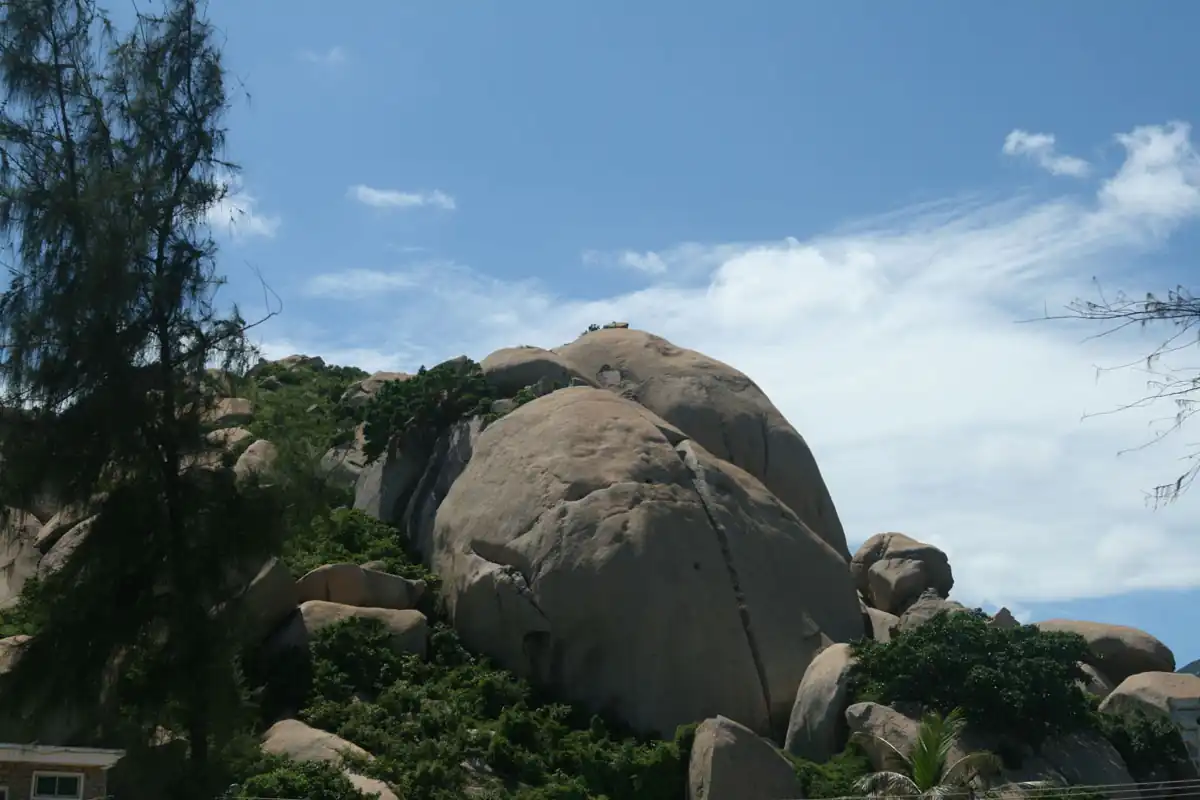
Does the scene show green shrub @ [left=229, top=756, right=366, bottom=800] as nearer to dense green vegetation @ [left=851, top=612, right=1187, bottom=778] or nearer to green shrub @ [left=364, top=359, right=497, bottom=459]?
dense green vegetation @ [left=851, top=612, right=1187, bottom=778]

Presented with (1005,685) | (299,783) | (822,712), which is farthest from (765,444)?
(299,783)

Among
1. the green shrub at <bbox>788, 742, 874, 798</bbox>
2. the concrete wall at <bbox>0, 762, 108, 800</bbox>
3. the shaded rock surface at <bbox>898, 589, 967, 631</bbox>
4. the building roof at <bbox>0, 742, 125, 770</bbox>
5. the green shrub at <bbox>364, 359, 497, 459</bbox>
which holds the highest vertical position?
the green shrub at <bbox>364, 359, 497, 459</bbox>

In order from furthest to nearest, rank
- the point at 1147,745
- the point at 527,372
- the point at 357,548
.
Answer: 1. the point at 527,372
2. the point at 357,548
3. the point at 1147,745

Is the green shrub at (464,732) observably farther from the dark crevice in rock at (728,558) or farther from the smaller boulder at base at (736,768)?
the dark crevice in rock at (728,558)

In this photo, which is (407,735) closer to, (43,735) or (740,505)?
(43,735)

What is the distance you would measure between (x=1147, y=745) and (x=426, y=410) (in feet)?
64.7

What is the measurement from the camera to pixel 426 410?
38.8m

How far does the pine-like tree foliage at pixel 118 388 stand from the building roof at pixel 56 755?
169 centimetres

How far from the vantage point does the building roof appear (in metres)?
19.0

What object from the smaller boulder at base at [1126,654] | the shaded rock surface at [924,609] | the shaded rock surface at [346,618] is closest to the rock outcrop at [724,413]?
the shaded rock surface at [924,609]

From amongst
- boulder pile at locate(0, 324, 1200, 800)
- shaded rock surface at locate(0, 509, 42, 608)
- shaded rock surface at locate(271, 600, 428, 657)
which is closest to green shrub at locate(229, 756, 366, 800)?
boulder pile at locate(0, 324, 1200, 800)

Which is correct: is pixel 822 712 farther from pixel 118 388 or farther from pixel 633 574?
pixel 118 388

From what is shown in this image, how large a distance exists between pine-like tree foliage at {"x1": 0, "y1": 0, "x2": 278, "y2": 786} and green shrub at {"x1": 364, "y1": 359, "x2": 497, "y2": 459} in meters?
16.6

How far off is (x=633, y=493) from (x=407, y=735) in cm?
808
